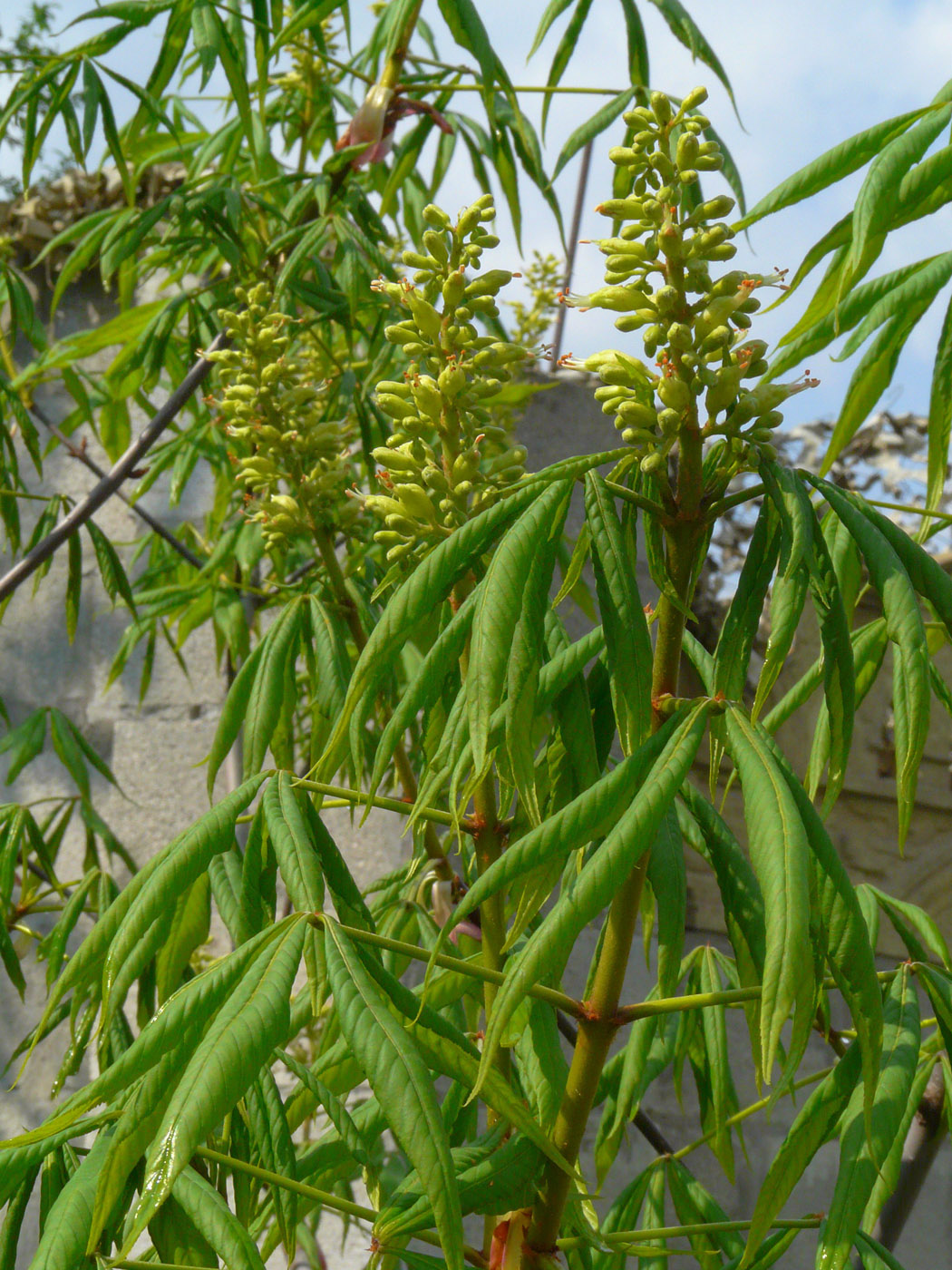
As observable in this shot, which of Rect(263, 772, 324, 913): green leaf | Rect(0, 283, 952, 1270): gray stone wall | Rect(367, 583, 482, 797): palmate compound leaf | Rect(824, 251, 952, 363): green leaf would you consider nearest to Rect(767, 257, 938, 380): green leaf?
Rect(824, 251, 952, 363): green leaf

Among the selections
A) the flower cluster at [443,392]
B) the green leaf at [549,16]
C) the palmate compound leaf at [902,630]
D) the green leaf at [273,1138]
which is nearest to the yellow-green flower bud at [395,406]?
the flower cluster at [443,392]

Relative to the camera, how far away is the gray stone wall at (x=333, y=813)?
1.96 metres

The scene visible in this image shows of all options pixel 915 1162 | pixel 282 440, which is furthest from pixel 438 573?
pixel 915 1162

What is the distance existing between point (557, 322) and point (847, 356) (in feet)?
4.48

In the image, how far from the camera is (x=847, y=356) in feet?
2.43

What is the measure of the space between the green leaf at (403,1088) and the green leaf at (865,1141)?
0.18 metres

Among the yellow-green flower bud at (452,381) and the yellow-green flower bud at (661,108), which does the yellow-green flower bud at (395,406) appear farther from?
the yellow-green flower bud at (661,108)

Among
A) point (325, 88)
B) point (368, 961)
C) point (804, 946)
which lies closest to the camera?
point (804, 946)

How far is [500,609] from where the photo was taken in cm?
52

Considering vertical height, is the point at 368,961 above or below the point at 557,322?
below

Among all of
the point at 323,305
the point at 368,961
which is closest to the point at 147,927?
the point at 368,961

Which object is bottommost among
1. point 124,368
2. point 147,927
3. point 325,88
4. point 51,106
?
point 147,927

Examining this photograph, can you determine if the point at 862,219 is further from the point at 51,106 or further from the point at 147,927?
the point at 51,106

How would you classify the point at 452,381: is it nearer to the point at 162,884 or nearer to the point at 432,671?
the point at 432,671
